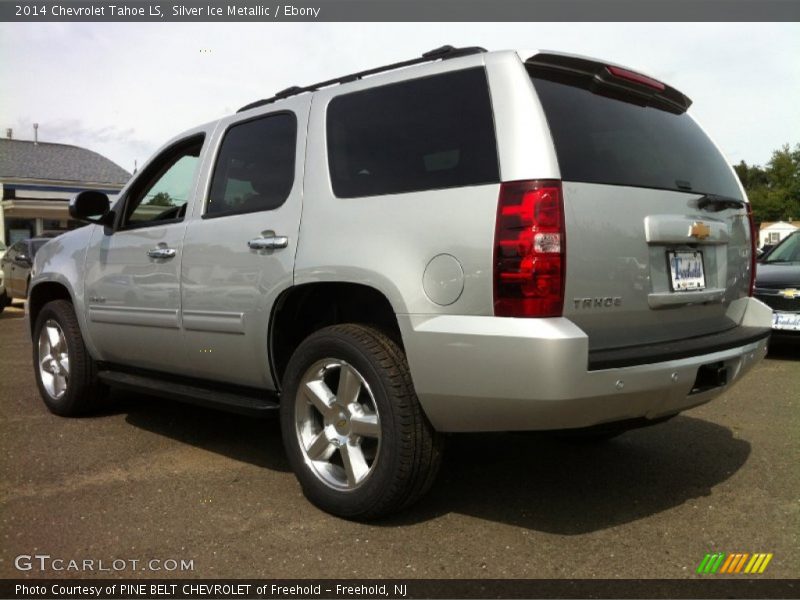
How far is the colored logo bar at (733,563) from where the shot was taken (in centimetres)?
271

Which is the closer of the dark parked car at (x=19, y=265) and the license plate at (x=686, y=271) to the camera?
the license plate at (x=686, y=271)

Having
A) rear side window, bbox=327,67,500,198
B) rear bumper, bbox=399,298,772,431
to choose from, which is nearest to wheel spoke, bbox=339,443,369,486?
rear bumper, bbox=399,298,772,431

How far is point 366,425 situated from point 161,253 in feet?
5.61

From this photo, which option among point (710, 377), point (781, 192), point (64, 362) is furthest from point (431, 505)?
point (781, 192)

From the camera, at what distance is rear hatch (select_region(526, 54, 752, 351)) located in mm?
2797

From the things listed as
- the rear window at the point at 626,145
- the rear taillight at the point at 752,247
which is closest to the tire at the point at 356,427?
the rear window at the point at 626,145

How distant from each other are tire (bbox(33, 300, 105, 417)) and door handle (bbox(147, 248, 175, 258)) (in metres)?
1.15

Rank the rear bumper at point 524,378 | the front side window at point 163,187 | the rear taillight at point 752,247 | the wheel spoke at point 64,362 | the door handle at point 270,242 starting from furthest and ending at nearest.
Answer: the wheel spoke at point 64,362 → the front side window at point 163,187 → the rear taillight at point 752,247 → the door handle at point 270,242 → the rear bumper at point 524,378

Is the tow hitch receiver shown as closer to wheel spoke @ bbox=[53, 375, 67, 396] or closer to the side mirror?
the side mirror

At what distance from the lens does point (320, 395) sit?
3.29 metres

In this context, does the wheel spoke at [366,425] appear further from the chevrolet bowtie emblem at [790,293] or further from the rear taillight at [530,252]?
the chevrolet bowtie emblem at [790,293]

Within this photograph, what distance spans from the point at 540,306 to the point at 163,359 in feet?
8.00

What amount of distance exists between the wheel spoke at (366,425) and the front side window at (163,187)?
183 cm

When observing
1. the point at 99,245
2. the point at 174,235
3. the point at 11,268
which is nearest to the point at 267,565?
the point at 174,235
